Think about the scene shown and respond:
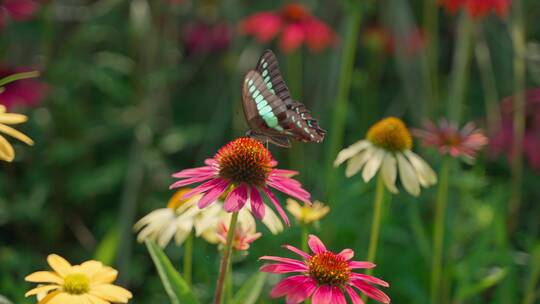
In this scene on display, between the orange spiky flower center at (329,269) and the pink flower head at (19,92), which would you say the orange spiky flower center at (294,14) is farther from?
the orange spiky flower center at (329,269)

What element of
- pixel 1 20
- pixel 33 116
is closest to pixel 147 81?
pixel 33 116

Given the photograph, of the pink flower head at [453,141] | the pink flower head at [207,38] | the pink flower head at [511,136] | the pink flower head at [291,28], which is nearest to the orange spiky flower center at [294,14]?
the pink flower head at [291,28]

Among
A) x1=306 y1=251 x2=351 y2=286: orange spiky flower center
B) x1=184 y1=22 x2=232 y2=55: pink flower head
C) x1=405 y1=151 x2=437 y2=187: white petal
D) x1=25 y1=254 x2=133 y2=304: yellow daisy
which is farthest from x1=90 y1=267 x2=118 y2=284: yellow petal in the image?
x1=184 y1=22 x2=232 y2=55: pink flower head

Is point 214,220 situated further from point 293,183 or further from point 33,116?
point 33,116

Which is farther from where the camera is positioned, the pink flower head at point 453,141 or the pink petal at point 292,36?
the pink petal at point 292,36

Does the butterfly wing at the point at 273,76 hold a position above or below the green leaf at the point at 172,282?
above

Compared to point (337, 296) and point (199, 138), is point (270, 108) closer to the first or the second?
point (337, 296)
